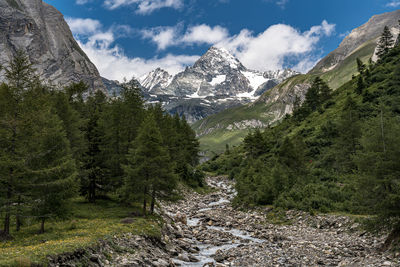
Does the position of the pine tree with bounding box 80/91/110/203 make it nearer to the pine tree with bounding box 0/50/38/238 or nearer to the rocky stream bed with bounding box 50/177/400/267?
the rocky stream bed with bounding box 50/177/400/267

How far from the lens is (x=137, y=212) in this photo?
29.6 metres

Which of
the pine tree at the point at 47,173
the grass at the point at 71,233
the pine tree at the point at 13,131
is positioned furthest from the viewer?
the pine tree at the point at 47,173

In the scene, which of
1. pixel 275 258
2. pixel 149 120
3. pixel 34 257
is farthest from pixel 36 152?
pixel 275 258

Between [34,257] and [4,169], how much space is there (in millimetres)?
9127

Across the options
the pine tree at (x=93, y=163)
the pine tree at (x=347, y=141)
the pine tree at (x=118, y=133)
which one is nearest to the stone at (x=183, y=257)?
the pine tree at (x=118, y=133)

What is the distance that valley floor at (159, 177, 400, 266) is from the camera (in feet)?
60.3

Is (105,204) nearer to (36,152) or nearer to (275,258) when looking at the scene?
(36,152)

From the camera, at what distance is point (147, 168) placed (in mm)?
28172

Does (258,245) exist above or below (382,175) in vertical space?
below

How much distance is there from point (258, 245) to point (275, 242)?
2.18m

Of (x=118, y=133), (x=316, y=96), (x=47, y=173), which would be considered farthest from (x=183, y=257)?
(x=316, y=96)

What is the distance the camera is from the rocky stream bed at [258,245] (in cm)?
1758

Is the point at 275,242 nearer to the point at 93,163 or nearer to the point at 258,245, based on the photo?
the point at 258,245

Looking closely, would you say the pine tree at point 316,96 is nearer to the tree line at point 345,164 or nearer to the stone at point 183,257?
the tree line at point 345,164
